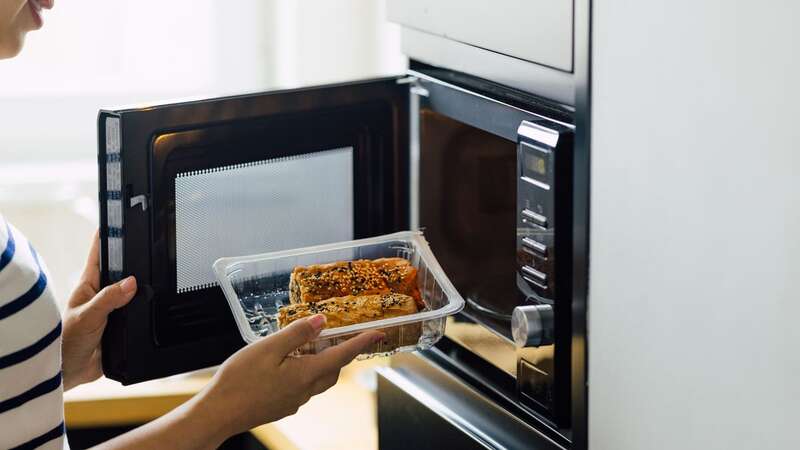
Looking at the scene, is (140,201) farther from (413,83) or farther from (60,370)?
(413,83)

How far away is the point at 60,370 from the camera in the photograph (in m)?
1.00

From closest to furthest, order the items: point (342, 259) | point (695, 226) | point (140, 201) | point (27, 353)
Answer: point (695, 226)
point (27, 353)
point (140, 201)
point (342, 259)

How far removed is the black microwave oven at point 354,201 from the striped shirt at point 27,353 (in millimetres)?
118

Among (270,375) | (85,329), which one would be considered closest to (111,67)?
(85,329)

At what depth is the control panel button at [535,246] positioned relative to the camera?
100 cm

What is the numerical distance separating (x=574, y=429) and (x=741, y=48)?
40 cm

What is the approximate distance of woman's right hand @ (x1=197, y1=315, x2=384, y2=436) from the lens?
3.30 feet

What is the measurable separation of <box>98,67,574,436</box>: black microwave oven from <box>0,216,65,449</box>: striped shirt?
118 mm

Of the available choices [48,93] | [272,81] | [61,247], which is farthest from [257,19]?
[61,247]

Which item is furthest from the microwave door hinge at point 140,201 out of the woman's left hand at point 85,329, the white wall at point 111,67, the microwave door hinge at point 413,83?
the white wall at point 111,67

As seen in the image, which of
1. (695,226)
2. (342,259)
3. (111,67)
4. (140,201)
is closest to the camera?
(695,226)

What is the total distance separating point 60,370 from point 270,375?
7.5 inches

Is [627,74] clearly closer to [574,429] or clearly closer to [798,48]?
[798,48]

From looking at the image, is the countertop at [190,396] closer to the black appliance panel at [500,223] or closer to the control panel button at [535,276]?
the black appliance panel at [500,223]
